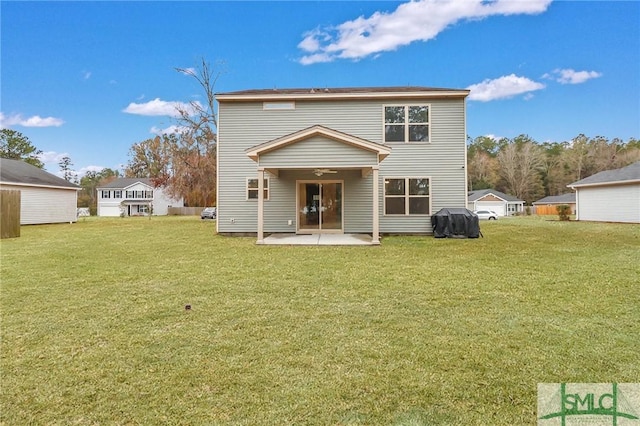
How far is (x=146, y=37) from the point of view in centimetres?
1828

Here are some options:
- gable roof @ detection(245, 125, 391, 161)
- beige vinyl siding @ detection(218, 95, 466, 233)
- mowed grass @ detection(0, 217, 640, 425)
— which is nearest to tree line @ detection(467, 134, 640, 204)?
beige vinyl siding @ detection(218, 95, 466, 233)

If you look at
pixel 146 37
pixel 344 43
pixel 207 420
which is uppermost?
pixel 344 43

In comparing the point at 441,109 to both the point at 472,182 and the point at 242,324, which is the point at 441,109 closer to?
the point at 242,324

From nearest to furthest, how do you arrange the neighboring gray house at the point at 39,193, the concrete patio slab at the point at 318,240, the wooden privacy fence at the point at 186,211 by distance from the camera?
the concrete patio slab at the point at 318,240, the neighboring gray house at the point at 39,193, the wooden privacy fence at the point at 186,211

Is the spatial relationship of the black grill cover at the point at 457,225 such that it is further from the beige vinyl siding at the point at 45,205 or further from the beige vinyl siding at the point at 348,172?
the beige vinyl siding at the point at 45,205

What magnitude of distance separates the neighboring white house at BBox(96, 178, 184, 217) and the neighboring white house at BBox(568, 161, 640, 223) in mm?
46131

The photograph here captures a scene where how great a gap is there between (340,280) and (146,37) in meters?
19.2

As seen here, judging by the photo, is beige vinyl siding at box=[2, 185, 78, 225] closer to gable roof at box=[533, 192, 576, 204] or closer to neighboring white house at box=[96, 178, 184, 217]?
neighboring white house at box=[96, 178, 184, 217]

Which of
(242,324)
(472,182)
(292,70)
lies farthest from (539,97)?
(242,324)

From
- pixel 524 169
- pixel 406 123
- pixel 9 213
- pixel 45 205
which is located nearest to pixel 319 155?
pixel 406 123

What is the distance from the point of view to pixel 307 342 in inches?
134

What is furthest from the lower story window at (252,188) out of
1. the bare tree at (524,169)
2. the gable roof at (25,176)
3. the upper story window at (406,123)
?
the bare tree at (524,169)

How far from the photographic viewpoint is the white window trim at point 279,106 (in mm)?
13609

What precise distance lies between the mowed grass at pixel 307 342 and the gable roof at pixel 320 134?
15.3ft
